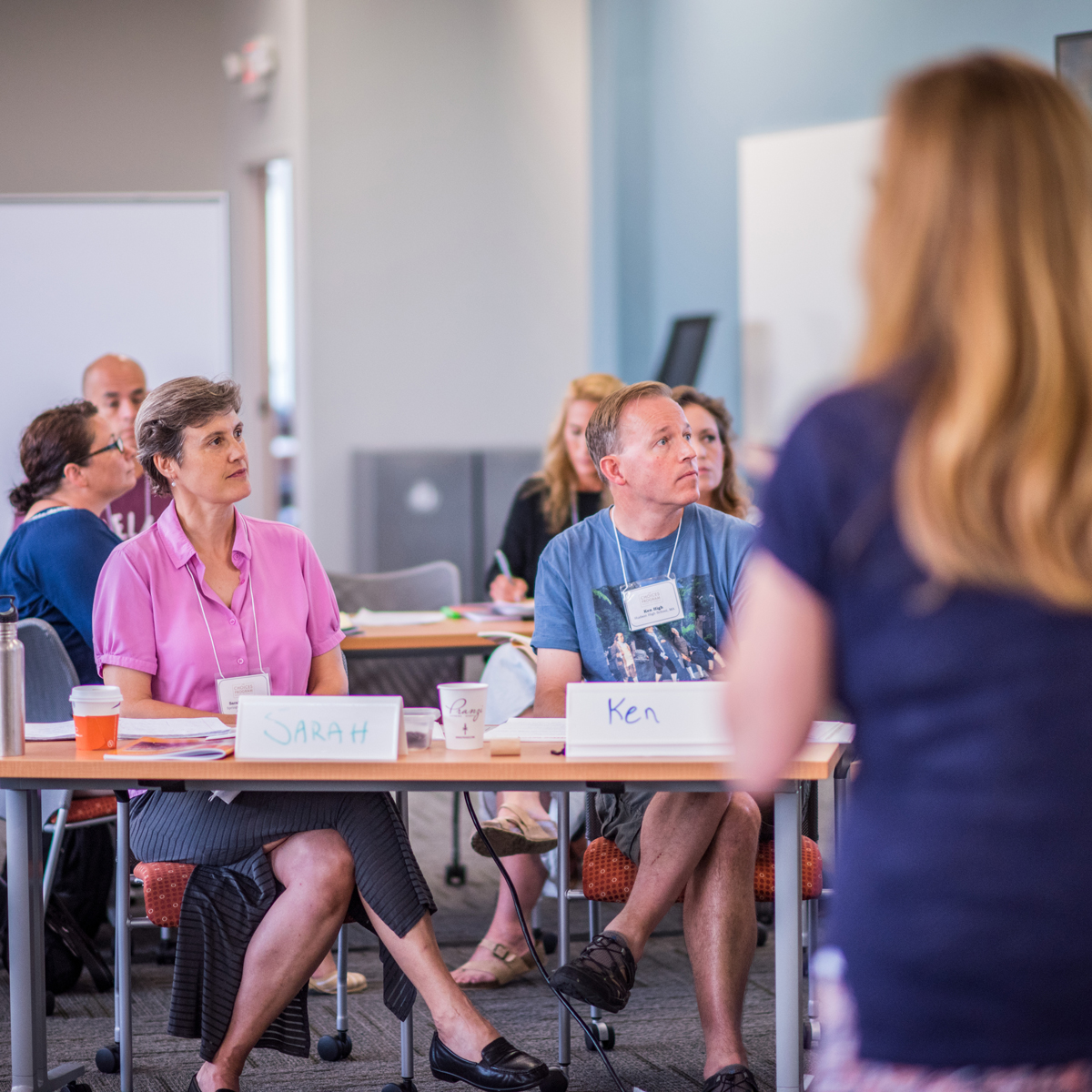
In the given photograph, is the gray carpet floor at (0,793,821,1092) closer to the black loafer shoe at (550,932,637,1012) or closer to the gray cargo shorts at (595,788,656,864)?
the black loafer shoe at (550,932,637,1012)

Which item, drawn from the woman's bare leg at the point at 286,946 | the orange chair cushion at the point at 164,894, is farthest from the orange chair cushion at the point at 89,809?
the woman's bare leg at the point at 286,946

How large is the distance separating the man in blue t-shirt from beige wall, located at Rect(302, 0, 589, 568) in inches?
152

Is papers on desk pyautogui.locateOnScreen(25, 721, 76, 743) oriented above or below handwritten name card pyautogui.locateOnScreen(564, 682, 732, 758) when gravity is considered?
below

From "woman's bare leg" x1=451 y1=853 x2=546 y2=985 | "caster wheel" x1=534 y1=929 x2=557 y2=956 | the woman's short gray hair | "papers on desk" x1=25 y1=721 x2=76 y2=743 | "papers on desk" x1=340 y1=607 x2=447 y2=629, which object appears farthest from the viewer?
"papers on desk" x1=340 y1=607 x2=447 y2=629

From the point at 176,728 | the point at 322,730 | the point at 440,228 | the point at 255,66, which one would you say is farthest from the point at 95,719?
the point at 255,66

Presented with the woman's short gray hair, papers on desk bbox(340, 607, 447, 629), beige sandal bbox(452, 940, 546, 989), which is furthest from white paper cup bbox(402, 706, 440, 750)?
papers on desk bbox(340, 607, 447, 629)

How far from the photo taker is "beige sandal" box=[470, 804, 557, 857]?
252 cm

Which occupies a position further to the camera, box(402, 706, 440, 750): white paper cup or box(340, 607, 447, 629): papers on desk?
box(340, 607, 447, 629): papers on desk

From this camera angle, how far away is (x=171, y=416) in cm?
261

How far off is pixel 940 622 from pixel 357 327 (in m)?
5.76

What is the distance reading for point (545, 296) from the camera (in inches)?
268

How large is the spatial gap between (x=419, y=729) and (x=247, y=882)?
19.4 inches

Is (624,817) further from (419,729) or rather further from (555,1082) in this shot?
(419,729)

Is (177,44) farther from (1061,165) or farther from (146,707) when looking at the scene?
(1061,165)
